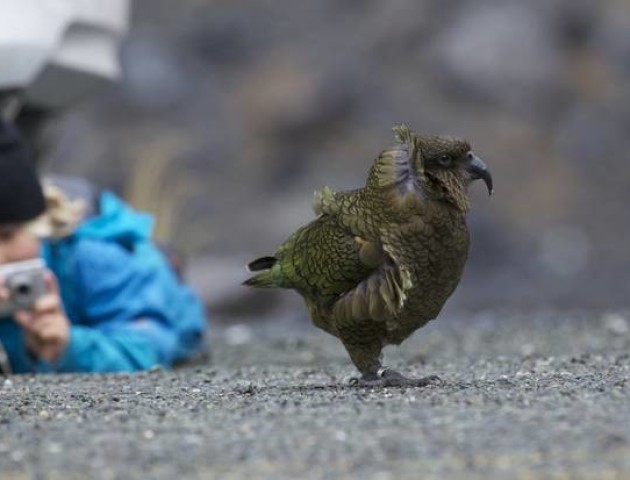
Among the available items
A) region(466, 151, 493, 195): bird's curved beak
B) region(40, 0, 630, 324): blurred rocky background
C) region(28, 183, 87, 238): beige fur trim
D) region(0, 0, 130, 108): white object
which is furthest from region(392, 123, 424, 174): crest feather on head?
region(40, 0, 630, 324): blurred rocky background

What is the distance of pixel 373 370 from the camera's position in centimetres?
491

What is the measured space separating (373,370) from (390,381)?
97mm

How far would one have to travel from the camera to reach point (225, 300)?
39.8 ft

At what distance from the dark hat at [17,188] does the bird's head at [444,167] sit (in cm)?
248

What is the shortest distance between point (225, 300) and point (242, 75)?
24.0ft

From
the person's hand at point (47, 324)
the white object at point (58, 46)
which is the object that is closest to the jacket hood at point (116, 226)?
the person's hand at point (47, 324)

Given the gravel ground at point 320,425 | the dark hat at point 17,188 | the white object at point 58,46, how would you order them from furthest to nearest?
the white object at point 58,46 < the dark hat at point 17,188 < the gravel ground at point 320,425

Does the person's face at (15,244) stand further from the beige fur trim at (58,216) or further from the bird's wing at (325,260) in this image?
the bird's wing at (325,260)

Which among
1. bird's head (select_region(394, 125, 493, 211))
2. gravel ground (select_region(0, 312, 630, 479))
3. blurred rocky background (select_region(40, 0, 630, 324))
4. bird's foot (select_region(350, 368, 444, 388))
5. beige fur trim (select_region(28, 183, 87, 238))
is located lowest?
gravel ground (select_region(0, 312, 630, 479))

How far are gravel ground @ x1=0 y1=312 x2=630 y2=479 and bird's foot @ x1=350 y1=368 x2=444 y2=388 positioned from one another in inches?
2.6

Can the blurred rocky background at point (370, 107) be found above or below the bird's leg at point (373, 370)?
above

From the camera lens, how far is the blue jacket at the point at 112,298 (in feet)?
22.5

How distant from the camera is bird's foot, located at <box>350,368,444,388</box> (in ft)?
15.9

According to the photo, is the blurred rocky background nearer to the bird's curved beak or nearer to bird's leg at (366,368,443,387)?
bird's leg at (366,368,443,387)
